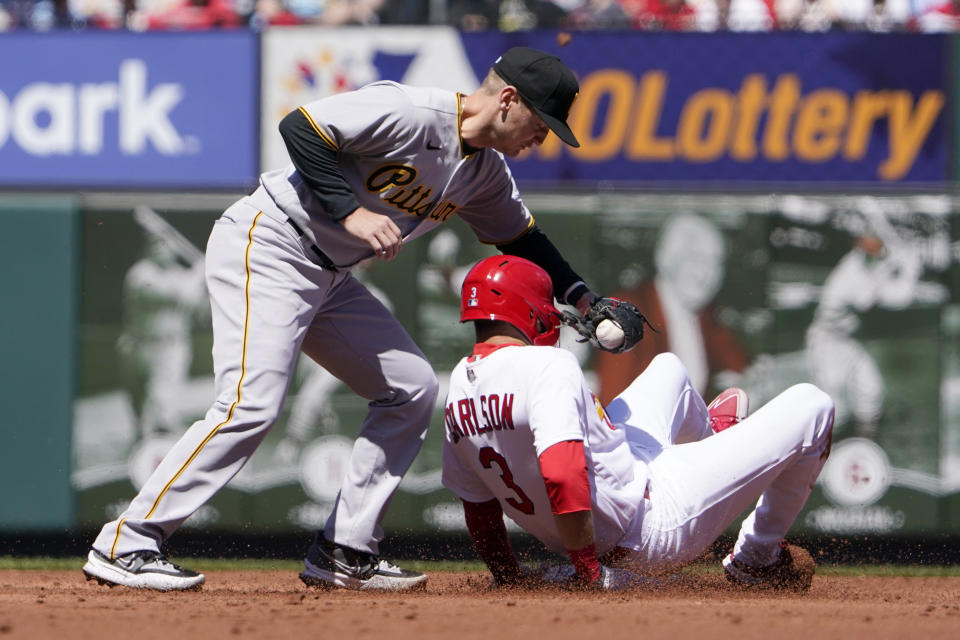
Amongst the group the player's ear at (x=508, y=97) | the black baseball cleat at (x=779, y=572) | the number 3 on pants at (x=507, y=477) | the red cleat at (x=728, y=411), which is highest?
the player's ear at (x=508, y=97)

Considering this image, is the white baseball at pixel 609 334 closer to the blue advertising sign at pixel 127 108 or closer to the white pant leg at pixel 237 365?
the white pant leg at pixel 237 365

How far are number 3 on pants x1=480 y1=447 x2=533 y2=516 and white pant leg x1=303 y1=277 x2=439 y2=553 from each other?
1.82ft

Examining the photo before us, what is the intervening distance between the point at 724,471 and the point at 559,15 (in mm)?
4941

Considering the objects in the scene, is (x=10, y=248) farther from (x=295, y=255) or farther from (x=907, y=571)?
(x=907, y=571)

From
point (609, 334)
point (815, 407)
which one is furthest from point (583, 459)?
point (815, 407)

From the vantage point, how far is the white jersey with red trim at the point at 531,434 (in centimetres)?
364

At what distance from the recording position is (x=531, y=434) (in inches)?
148

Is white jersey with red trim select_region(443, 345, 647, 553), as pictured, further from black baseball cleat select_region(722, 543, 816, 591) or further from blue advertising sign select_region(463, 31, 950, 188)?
blue advertising sign select_region(463, 31, 950, 188)

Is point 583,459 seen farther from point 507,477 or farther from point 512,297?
point 512,297

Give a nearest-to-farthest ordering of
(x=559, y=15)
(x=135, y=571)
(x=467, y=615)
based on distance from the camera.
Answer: (x=467, y=615) < (x=135, y=571) < (x=559, y=15)

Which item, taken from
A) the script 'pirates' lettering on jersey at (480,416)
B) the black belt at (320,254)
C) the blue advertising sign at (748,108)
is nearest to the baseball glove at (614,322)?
the script 'pirates' lettering on jersey at (480,416)

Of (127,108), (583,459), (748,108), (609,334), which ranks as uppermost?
(748,108)

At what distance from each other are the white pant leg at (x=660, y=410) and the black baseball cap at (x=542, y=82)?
872 mm

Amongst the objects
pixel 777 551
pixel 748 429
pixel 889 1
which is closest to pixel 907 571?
pixel 777 551
